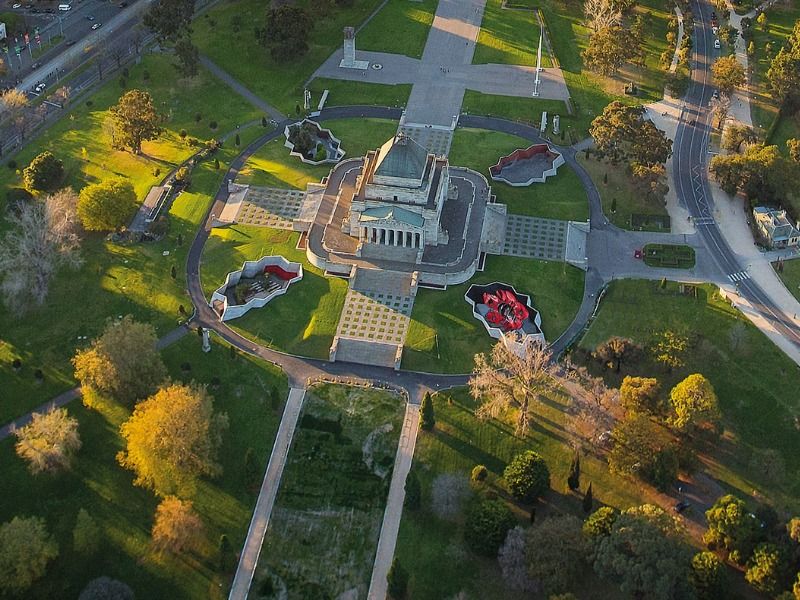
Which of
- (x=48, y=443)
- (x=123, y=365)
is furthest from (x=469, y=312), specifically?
(x=48, y=443)

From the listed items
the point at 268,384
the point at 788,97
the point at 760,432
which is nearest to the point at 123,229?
the point at 268,384

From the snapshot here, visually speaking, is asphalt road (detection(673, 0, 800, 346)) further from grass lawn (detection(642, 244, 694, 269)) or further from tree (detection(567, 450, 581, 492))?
tree (detection(567, 450, 581, 492))

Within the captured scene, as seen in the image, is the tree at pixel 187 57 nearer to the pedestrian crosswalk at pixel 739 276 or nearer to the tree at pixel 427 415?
the tree at pixel 427 415

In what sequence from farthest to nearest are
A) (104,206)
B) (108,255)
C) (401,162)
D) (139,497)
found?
(104,206)
(108,255)
(401,162)
(139,497)

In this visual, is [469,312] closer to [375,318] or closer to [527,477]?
[375,318]

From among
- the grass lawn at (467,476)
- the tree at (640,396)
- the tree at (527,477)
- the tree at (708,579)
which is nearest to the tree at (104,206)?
the grass lawn at (467,476)

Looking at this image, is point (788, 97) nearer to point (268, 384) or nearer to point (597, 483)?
point (597, 483)
